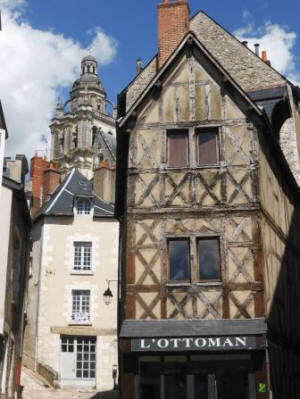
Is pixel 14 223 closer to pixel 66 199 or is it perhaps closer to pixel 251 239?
pixel 251 239

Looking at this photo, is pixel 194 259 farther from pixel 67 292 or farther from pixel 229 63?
pixel 67 292

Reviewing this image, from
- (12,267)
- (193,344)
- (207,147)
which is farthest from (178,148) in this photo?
(12,267)

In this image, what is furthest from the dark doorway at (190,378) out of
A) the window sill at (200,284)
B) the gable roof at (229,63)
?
the gable roof at (229,63)

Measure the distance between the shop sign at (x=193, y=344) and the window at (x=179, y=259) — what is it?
1326 millimetres

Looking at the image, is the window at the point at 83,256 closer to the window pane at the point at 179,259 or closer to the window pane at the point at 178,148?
the window pane at the point at 178,148

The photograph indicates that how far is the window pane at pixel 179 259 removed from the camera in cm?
1296

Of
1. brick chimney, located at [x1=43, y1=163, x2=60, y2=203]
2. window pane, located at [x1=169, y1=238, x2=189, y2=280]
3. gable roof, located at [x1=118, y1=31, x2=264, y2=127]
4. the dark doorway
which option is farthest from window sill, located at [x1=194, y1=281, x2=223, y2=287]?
brick chimney, located at [x1=43, y1=163, x2=60, y2=203]

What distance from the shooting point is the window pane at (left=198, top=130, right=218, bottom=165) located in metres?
13.6

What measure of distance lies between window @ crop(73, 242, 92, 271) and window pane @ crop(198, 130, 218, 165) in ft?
43.2

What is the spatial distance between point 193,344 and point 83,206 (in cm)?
1524

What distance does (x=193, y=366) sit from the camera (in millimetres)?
12375

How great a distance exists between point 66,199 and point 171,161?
14.5 meters

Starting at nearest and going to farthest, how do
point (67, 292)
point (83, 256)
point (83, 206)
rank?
point (67, 292), point (83, 256), point (83, 206)

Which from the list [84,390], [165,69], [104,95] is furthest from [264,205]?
[104,95]
